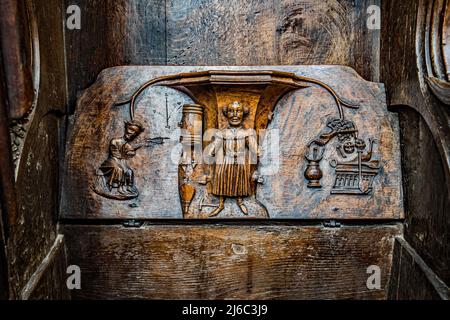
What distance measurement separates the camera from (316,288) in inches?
60.2

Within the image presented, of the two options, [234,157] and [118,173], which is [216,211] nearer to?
[234,157]

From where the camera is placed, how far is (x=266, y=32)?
1747 mm

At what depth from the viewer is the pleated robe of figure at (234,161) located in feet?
4.91

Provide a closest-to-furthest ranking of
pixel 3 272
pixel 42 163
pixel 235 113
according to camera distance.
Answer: pixel 3 272
pixel 42 163
pixel 235 113

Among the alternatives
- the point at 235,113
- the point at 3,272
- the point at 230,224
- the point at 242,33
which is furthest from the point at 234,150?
the point at 3,272

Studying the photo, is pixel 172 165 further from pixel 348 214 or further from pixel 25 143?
pixel 348 214

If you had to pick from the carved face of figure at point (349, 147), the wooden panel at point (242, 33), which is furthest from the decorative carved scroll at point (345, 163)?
the wooden panel at point (242, 33)

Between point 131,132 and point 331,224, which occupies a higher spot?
point 131,132

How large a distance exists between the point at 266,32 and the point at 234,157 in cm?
59

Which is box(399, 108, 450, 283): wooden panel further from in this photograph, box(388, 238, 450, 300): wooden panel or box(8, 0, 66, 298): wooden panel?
box(8, 0, 66, 298): wooden panel

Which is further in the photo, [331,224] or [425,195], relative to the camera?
[331,224]

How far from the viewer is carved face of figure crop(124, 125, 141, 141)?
60.6 inches
